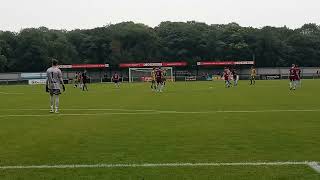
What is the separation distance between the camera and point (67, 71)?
11181 centimetres

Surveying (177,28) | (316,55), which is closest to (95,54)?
(177,28)

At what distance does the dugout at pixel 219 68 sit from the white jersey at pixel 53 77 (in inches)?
3522

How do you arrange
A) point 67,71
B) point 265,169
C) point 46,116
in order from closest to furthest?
point 265,169
point 46,116
point 67,71

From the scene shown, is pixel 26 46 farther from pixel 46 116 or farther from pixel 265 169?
pixel 265 169

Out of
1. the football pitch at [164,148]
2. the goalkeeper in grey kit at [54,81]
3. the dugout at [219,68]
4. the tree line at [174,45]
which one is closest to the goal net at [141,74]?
the dugout at [219,68]

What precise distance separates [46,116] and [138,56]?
121m

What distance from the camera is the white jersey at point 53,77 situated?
21.5 m

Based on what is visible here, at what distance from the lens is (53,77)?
21578 millimetres

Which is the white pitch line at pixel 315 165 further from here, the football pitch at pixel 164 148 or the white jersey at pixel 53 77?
the white jersey at pixel 53 77

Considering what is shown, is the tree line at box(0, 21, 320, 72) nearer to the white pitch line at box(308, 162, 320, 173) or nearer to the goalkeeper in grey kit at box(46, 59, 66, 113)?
the goalkeeper in grey kit at box(46, 59, 66, 113)

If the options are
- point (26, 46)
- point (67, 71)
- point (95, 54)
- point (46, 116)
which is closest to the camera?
point (46, 116)

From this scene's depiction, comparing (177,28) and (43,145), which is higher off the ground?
(177,28)

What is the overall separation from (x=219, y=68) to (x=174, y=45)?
27.5 meters

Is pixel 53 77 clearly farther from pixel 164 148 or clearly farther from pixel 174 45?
pixel 174 45
